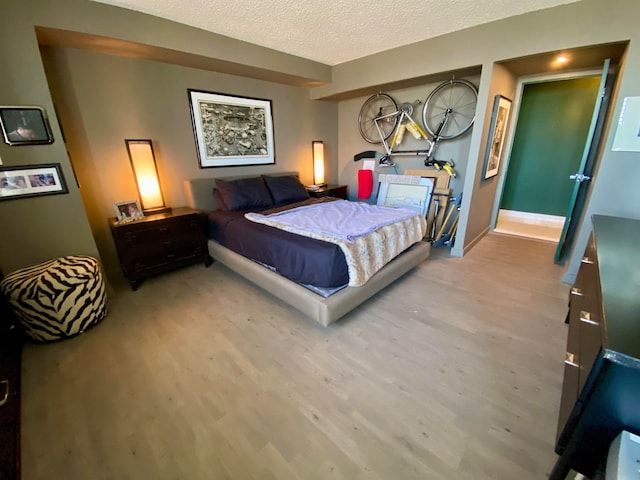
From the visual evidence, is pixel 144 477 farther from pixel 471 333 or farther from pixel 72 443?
pixel 471 333

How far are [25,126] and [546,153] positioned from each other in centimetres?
674

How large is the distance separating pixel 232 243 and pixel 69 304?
4.49 ft

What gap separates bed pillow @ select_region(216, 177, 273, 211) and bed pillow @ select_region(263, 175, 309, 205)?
11 centimetres

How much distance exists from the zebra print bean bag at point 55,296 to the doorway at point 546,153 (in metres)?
5.43

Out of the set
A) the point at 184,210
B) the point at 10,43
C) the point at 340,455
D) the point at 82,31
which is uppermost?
the point at 82,31

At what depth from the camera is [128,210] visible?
2754 mm

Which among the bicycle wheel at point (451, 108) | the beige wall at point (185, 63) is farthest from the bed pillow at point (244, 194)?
the bicycle wheel at point (451, 108)

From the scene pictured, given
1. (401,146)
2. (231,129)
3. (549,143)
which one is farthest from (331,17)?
(549,143)

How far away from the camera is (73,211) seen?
7.72 ft

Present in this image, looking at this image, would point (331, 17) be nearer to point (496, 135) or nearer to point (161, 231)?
point (496, 135)

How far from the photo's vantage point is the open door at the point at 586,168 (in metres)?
2.54

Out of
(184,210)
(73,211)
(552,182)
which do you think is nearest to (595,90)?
(552,182)

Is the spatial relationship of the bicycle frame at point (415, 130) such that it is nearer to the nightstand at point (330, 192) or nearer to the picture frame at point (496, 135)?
the picture frame at point (496, 135)

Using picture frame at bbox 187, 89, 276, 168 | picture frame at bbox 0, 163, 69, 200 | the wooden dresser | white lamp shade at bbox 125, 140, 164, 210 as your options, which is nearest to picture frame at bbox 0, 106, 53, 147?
picture frame at bbox 0, 163, 69, 200
